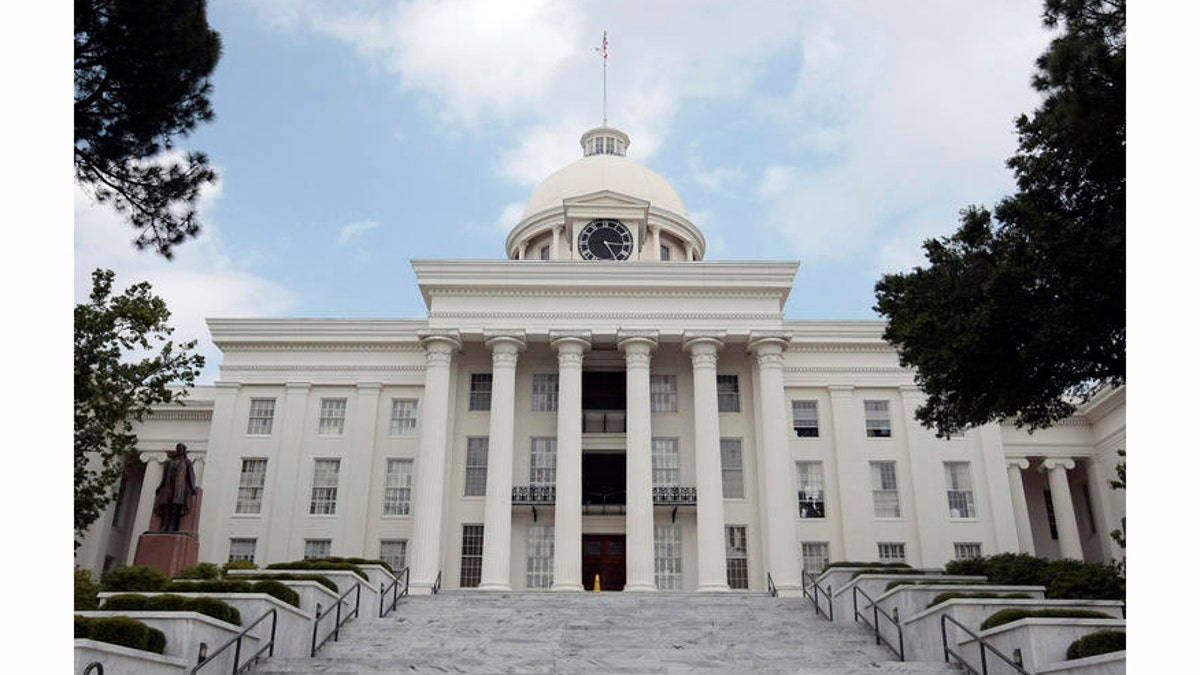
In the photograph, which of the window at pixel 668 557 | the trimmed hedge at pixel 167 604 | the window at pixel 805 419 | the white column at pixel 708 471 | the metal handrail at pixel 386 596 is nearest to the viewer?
the trimmed hedge at pixel 167 604

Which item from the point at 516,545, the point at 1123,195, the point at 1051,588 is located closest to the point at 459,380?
the point at 516,545

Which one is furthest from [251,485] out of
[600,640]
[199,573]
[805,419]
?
[805,419]

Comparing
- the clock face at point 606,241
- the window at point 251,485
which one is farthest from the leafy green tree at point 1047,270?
the window at point 251,485

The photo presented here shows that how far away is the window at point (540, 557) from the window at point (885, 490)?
12.4 m

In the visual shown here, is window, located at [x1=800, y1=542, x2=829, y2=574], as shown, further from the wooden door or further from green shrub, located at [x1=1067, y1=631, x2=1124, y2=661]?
green shrub, located at [x1=1067, y1=631, x2=1124, y2=661]

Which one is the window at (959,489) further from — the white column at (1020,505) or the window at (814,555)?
the window at (814,555)

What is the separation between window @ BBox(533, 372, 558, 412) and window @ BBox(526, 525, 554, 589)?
4.63 metres

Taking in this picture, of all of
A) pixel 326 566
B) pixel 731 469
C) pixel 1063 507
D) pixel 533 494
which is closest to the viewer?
pixel 326 566

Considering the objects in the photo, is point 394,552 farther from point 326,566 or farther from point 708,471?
point 708,471

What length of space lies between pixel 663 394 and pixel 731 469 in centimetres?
387

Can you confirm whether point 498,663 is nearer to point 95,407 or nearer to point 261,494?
point 95,407

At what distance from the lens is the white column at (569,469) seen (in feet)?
101

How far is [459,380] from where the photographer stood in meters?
36.1

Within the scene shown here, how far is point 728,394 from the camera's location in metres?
36.4
